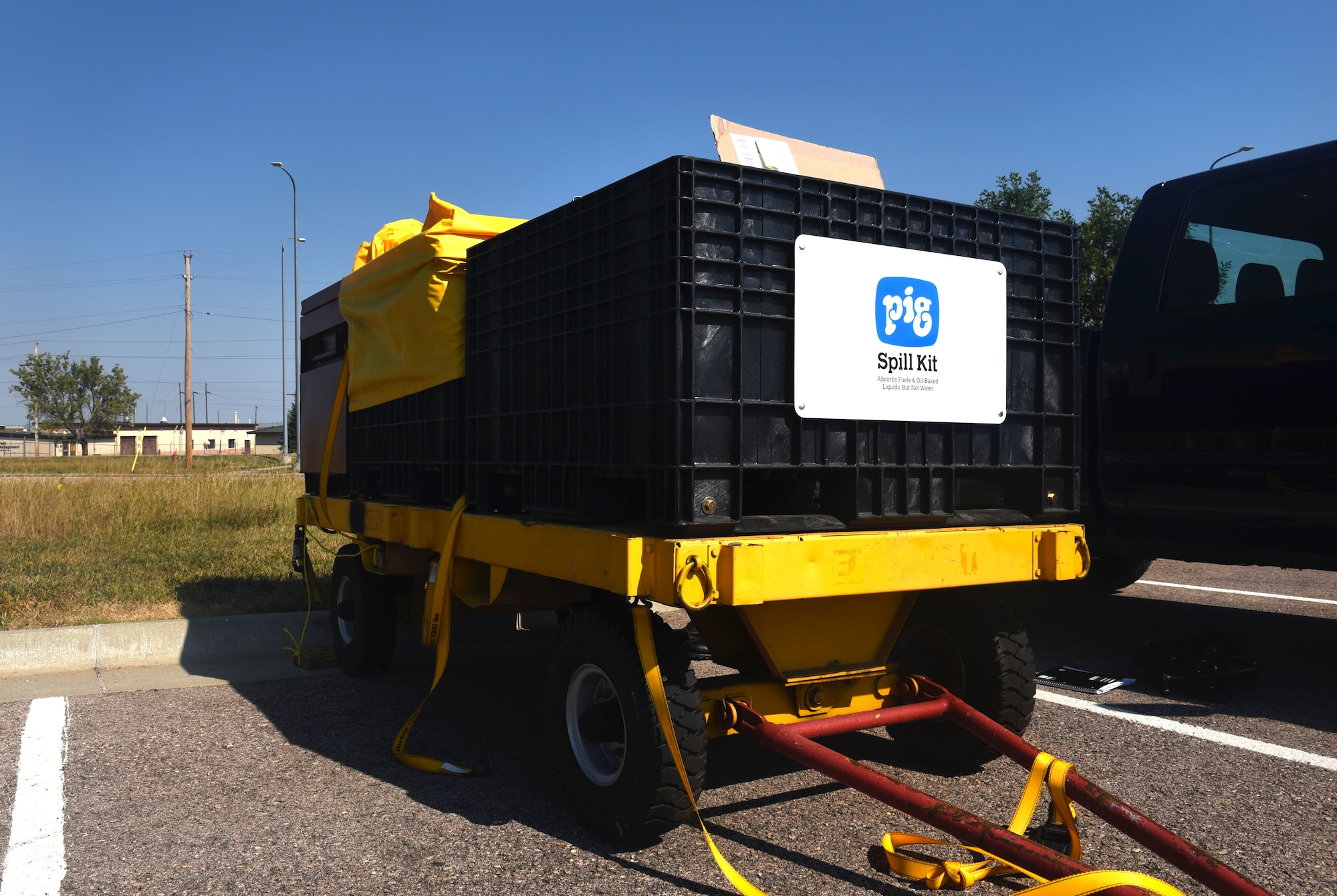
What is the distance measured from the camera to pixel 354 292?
5117 mm

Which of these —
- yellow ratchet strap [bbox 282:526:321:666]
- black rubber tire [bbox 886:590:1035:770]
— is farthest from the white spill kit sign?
yellow ratchet strap [bbox 282:526:321:666]

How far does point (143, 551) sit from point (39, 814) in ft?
20.1

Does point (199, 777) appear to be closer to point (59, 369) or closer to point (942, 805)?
point (942, 805)

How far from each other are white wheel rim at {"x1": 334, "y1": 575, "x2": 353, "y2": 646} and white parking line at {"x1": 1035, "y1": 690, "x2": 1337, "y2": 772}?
3.76 m

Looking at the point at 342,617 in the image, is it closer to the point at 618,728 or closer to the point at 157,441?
the point at 618,728

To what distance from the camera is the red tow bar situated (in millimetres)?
2373

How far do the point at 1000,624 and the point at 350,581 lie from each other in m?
3.52

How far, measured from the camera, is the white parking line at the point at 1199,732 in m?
4.10

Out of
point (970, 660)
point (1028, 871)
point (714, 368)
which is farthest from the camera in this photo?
point (970, 660)

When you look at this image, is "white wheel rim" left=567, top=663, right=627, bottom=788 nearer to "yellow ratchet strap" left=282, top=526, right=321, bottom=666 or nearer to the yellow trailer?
the yellow trailer

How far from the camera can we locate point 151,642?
596 centimetres

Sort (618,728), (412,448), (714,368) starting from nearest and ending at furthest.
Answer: (714,368)
(618,728)
(412,448)

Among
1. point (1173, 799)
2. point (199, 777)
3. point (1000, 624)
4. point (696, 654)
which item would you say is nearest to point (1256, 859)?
point (1173, 799)

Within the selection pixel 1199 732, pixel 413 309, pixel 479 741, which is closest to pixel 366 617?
pixel 479 741
